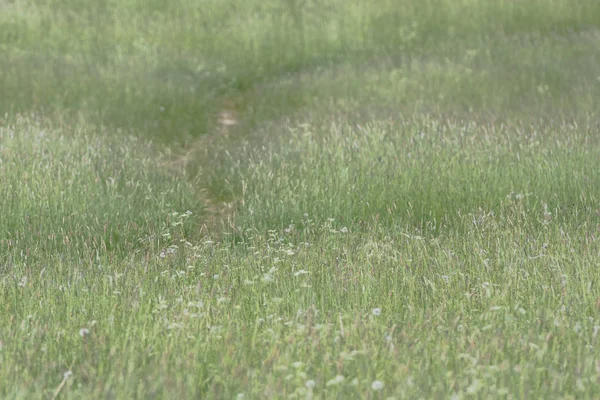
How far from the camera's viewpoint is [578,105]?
9711 millimetres

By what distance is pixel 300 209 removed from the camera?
6500 mm

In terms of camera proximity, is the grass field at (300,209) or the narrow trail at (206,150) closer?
the grass field at (300,209)

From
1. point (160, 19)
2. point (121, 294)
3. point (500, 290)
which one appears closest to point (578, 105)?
point (500, 290)

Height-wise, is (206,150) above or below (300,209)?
below

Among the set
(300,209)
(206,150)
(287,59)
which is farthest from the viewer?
(287,59)

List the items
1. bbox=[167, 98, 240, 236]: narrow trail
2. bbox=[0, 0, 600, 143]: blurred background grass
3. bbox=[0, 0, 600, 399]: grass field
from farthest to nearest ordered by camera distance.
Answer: bbox=[0, 0, 600, 143]: blurred background grass
bbox=[167, 98, 240, 236]: narrow trail
bbox=[0, 0, 600, 399]: grass field

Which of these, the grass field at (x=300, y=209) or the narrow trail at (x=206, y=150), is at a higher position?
the grass field at (x=300, y=209)

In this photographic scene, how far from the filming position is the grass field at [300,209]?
133 inches

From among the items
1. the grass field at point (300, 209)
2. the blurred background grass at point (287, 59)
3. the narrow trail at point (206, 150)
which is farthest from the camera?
the blurred background grass at point (287, 59)

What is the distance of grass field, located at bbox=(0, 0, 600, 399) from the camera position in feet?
11.0

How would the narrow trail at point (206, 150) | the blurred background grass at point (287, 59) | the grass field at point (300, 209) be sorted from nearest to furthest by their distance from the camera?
the grass field at point (300, 209)
the narrow trail at point (206, 150)
the blurred background grass at point (287, 59)

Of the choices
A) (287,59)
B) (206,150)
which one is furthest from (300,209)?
(287,59)

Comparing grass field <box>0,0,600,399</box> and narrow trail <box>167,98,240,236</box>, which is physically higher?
grass field <box>0,0,600,399</box>

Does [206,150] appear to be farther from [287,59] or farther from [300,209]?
[287,59]
